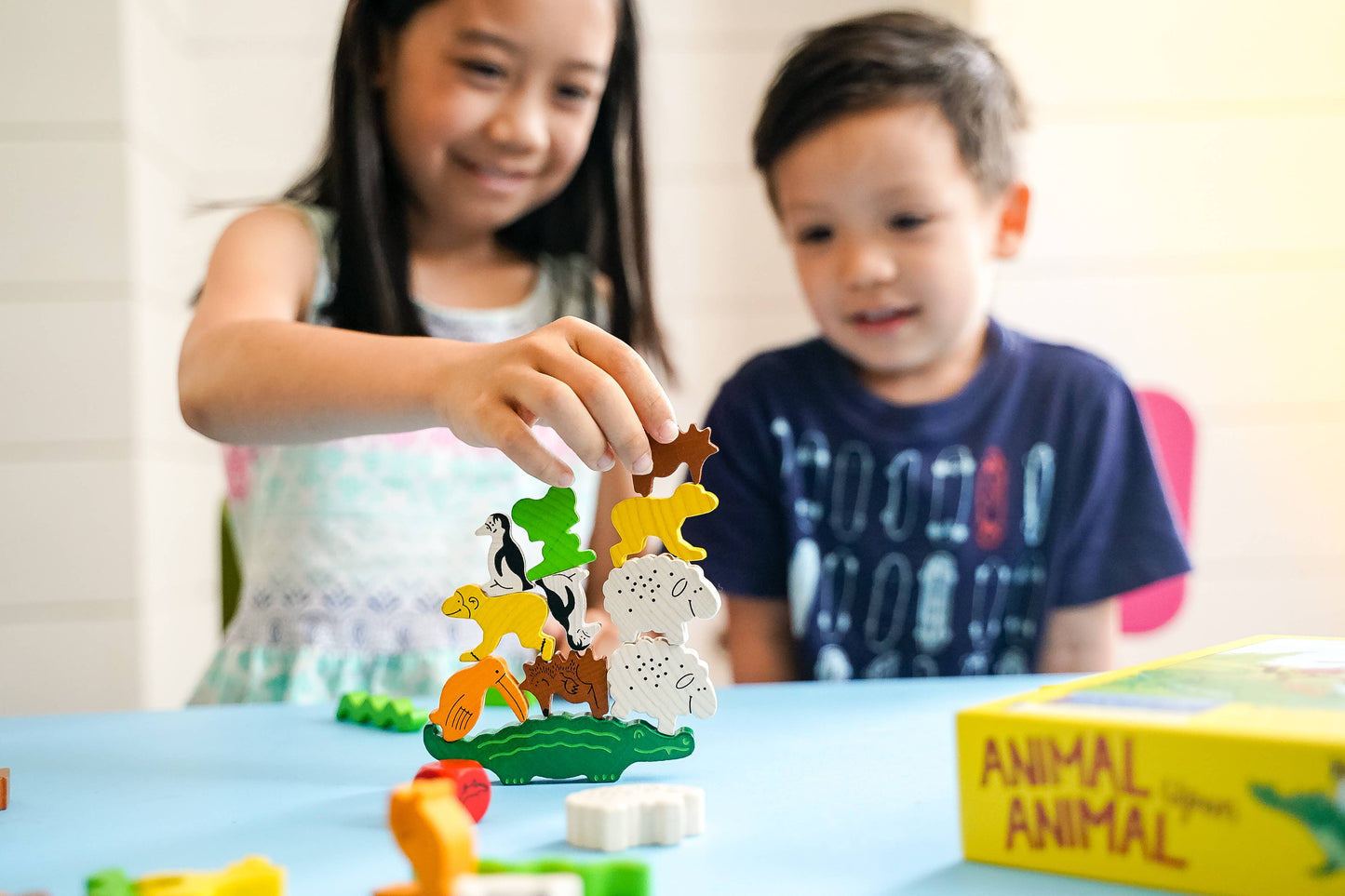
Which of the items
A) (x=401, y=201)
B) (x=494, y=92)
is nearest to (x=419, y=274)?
(x=401, y=201)

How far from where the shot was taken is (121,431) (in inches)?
66.3

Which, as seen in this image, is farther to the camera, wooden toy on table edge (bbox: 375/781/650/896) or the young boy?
the young boy

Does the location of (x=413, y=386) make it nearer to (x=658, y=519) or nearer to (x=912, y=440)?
(x=658, y=519)

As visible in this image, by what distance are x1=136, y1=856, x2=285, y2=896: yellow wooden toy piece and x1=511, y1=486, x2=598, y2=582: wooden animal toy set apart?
0.84 ft

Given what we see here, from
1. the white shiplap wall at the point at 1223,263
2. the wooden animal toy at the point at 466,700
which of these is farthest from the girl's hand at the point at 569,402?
the white shiplap wall at the point at 1223,263

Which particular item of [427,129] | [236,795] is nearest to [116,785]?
[236,795]

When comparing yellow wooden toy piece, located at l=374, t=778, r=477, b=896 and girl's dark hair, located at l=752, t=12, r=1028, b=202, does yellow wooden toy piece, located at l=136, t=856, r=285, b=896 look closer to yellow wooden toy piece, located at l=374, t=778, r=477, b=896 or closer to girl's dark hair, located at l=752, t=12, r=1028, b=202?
yellow wooden toy piece, located at l=374, t=778, r=477, b=896

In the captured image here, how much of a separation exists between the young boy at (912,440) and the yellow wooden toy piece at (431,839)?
86 centimetres

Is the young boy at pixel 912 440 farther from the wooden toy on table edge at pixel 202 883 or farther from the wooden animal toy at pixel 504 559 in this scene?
the wooden toy on table edge at pixel 202 883

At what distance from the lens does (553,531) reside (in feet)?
2.07

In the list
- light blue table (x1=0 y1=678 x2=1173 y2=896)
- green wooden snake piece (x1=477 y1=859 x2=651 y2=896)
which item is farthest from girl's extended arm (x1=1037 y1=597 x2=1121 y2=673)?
green wooden snake piece (x1=477 y1=859 x2=651 y2=896)

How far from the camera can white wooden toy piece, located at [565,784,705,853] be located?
472mm

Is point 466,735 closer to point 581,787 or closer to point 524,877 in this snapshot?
point 581,787

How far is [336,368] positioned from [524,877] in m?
0.45
